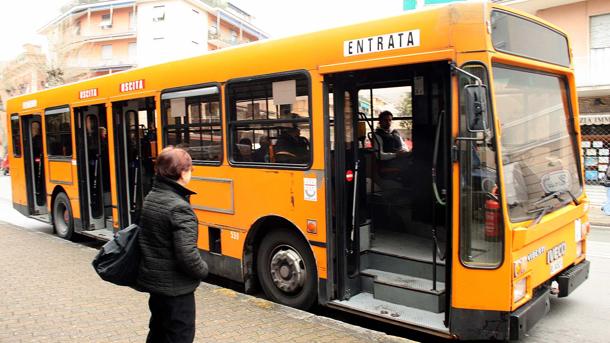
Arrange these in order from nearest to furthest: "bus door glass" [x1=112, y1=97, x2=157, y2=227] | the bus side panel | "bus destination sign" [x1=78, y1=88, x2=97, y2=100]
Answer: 1. the bus side panel
2. "bus door glass" [x1=112, y1=97, x2=157, y2=227]
3. "bus destination sign" [x1=78, y1=88, x2=97, y2=100]

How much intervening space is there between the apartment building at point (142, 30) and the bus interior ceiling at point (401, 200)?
4419 cm

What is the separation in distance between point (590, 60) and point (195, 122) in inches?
715

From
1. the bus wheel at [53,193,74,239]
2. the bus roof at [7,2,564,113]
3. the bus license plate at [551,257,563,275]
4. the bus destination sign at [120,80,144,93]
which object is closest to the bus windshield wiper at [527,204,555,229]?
the bus license plate at [551,257,563,275]

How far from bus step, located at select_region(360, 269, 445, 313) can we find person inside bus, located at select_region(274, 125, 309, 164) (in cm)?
134

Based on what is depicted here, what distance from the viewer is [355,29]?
459 cm

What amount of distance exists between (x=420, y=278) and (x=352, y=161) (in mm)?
1292

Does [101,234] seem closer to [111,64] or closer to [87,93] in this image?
[87,93]

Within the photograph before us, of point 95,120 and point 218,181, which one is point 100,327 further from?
point 95,120

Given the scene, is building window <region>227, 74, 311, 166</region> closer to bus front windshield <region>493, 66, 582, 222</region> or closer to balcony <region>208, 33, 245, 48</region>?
bus front windshield <region>493, 66, 582, 222</region>

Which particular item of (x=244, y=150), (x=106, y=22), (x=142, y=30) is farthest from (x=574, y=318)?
(x=106, y=22)

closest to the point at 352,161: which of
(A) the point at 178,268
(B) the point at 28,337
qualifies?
(A) the point at 178,268

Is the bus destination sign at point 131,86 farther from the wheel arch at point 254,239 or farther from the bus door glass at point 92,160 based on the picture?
the wheel arch at point 254,239

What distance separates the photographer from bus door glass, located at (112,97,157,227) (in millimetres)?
7855

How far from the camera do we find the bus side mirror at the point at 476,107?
3.68 m
